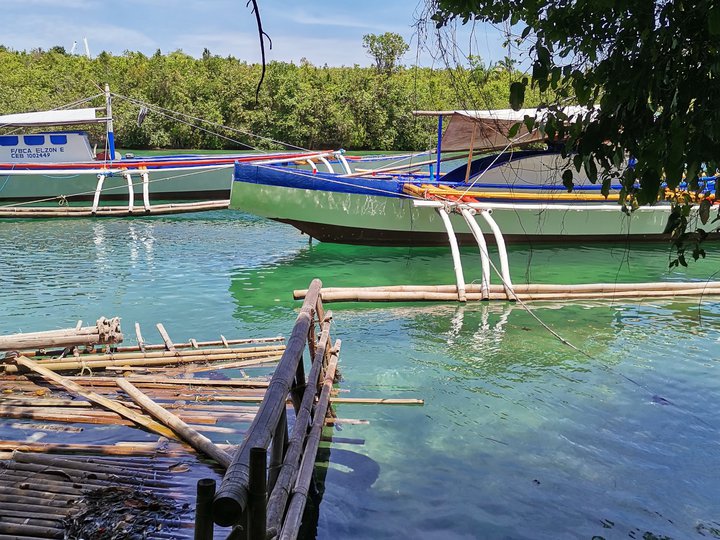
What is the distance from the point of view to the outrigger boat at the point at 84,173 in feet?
64.7

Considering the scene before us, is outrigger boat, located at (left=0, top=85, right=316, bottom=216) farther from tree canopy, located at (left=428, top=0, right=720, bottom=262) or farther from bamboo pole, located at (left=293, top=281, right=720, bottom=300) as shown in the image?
tree canopy, located at (left=428, top=0, right=720, bottom=262)

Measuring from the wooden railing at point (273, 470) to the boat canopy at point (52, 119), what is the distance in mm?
Result: 17861

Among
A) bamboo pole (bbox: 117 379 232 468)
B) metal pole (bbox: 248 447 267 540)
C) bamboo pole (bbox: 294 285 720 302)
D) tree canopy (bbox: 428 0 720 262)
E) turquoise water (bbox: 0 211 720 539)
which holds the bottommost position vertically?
turquoise water (bbox: 0 211 720 539)

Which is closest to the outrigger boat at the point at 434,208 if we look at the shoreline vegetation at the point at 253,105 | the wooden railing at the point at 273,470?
the wooden railing at the point at 273,470

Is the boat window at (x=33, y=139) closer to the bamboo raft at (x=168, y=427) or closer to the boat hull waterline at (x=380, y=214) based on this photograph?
the boat hull waterline at (x=380, y=214)

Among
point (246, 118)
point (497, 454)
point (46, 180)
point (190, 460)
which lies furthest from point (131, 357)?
point (246, 118)

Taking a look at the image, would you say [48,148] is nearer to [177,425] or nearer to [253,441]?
[177,425]

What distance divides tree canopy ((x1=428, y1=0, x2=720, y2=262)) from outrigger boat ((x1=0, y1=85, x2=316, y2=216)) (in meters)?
17.1

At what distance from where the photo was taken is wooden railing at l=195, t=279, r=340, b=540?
2244mm

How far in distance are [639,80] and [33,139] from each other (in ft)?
73.5

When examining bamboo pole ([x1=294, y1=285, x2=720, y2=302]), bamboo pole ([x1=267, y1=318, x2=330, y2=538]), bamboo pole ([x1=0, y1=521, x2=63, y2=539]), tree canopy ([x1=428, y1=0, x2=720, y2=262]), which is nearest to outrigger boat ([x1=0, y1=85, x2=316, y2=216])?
bamboo pole ([x1=294, y1=285, x2=720, y2=302])

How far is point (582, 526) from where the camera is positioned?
4586 millimetres

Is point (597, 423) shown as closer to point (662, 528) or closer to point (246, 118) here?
point (662, 528)

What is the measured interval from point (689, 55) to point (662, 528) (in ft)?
10.4
